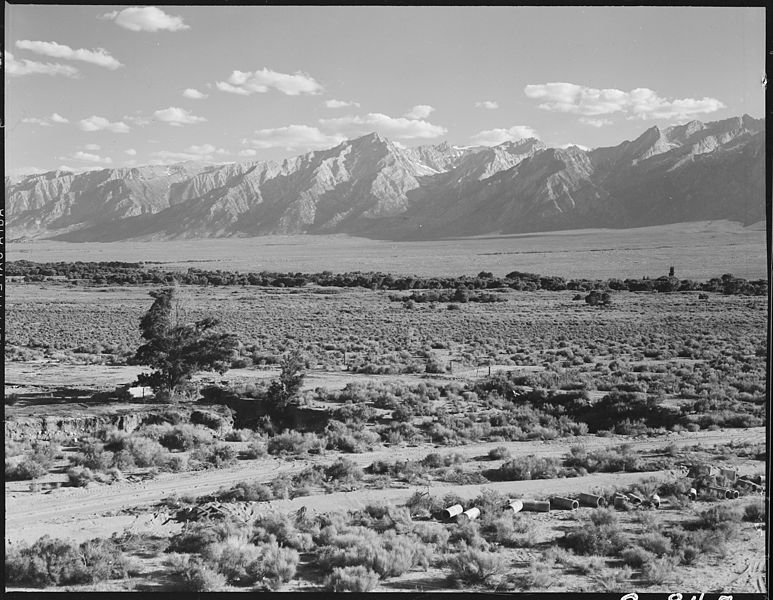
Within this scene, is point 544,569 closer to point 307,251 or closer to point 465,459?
point 465,459

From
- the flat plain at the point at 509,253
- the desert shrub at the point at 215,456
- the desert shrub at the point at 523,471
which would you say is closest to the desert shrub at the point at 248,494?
the desert shrub at the point at 215,456

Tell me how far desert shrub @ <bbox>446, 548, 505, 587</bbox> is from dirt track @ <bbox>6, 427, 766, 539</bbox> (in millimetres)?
1931

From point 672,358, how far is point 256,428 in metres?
12.6

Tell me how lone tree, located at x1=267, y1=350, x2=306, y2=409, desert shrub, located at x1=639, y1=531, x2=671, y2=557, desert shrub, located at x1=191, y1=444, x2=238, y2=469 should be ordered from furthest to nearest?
lone tree, located at x1=267, y1=350, x2=306, y2=409 → desert shrub, located at x1=191, y1=444, x2=238, y2=469 → desert shrub, located at x1=639, y1=531, x2=671, y2=557

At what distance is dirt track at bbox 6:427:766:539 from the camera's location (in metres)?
9.38

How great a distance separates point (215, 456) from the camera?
11.4 meters

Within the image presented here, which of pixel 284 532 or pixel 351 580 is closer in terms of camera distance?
pixel 351 580

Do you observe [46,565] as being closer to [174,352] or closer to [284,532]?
[284,532]

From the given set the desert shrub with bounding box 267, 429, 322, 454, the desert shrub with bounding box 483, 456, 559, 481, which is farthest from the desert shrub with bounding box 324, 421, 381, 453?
the desert shrub with bounding box 483, 456, 559, 481

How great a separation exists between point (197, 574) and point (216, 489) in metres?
2.51

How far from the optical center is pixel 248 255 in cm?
6397

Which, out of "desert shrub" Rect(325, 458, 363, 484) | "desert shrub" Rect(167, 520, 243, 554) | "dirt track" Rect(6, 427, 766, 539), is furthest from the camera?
"desert shrub" Rect(325, 458, 363, 484)

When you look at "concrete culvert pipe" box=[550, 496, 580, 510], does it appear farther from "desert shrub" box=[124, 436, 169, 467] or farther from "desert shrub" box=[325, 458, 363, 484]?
"desert shrub" box=[124, 436, 169, 467]

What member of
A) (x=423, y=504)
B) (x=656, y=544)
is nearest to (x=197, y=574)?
(x=423, y=504)
